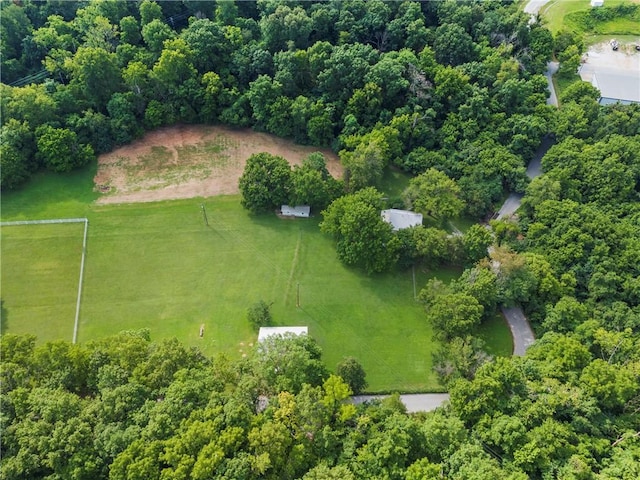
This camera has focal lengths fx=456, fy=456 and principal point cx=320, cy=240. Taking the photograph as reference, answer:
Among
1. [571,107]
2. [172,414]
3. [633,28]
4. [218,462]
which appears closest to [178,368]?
[172,414]

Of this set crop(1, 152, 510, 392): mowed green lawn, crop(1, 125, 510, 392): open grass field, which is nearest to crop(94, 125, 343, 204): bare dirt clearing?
crop(1, 125, 510, 392): open grass field

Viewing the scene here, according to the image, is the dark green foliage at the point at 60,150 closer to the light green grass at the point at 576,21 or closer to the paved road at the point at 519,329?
the paved road at the point at 519,329

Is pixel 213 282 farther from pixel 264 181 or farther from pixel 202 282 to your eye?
pixel 264 181

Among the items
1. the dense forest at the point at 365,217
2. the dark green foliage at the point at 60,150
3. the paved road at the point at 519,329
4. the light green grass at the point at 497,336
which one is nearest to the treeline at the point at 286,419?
the dense forest at the point at 365,217

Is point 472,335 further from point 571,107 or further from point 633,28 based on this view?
point 633,28

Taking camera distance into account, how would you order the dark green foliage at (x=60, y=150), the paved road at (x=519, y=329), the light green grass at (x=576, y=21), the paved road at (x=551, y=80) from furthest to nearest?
the light green grass at (x=576, y=21), the paved road at (x=551, y=80), the dark green foliage at (x=60, y=150), the paved road at (x=519, y=329)

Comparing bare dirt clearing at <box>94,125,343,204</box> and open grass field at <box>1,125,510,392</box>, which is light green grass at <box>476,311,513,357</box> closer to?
open grass field at <box>1,125,510,392</box>
